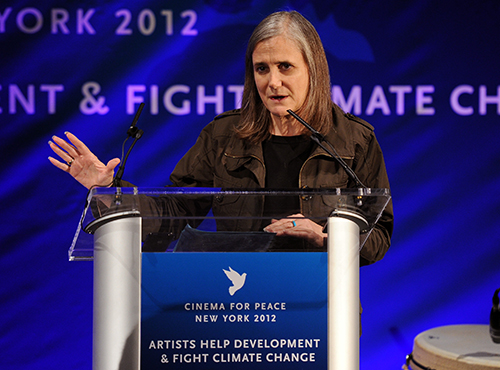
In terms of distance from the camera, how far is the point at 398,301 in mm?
2725

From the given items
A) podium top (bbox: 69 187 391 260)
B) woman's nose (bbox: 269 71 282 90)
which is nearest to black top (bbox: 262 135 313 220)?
woman's nose (bbox: 269 71 282 90)

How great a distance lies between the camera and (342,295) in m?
0.83

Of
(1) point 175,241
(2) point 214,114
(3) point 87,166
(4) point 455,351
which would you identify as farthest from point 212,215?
(2) point 214,114

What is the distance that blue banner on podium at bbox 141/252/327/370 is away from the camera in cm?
80

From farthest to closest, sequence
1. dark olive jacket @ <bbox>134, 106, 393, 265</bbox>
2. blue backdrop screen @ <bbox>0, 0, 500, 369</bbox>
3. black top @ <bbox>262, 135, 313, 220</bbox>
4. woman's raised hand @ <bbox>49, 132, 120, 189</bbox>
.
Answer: blue backdrop screen @ <bbox>0, 0, 500, 369</bbox> < black top @ <bbox>262, 135, 313, 220</bbox> < dark olive jacket @ <bbox>134, 106, 393, 265</bbox> < woman's raised hand @ <bbox>49, 132, 120, 189</bbox>

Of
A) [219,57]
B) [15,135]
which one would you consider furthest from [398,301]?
[15,135]

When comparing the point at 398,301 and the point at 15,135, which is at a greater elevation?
the point at 15,135

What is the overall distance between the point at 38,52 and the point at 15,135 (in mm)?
417

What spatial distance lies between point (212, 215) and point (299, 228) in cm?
14

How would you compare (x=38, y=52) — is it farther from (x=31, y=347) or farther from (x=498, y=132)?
(x=498, y=132)

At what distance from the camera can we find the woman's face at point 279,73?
5.19 ft

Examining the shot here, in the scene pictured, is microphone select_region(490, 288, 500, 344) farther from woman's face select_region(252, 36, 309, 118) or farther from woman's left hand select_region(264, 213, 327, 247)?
woman's left hand select_region(264, 213, 327, 247)

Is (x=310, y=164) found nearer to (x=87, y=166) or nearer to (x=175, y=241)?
(x=87, y=166)

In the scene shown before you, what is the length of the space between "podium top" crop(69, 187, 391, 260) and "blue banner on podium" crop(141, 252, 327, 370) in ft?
0.23
